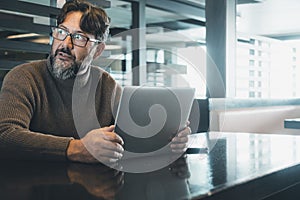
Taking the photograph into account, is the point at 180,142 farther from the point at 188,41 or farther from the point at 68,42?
the point at 188,41

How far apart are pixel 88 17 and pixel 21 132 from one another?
0.51 metres

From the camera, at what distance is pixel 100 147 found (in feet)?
3.51

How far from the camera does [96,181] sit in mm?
878

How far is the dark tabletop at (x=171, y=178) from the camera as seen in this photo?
763 mm

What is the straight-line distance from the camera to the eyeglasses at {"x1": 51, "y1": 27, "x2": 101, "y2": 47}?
1382 mm

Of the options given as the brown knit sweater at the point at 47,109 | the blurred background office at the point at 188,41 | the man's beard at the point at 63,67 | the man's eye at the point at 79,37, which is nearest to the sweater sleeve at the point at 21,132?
the brown knit sweater at the point at 47,109

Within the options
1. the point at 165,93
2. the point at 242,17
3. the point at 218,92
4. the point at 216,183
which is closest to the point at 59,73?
the point at 165,93

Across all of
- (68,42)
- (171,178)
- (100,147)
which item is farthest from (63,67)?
(171,178)

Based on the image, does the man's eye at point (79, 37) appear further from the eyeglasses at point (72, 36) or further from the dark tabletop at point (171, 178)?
the dark tabletop at point (171, 178)

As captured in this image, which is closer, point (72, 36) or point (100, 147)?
point (100, 147)

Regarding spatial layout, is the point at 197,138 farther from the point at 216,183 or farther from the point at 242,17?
the point at 242,17

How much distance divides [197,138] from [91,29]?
2.15 ft

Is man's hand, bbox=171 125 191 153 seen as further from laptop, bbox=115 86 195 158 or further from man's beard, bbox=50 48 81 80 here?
man's beard, bbox=50 48 81 80

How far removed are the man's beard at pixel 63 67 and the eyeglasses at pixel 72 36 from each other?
4 cm
